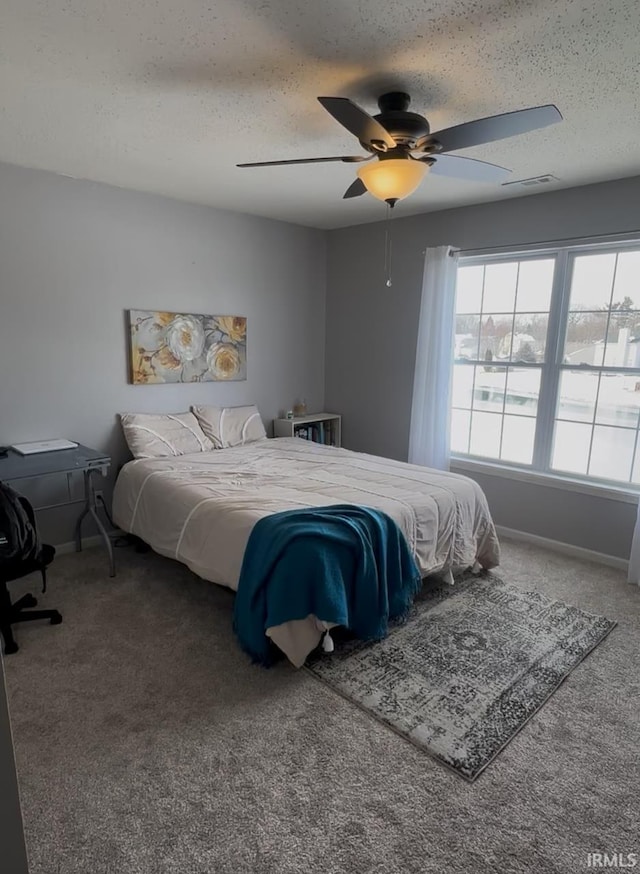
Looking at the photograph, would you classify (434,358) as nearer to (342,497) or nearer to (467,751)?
(342,497)

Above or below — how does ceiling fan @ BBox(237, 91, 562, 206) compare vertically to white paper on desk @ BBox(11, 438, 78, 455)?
above

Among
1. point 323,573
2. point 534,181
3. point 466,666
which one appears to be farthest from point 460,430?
point 323,573

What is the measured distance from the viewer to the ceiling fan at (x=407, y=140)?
5.74 feet

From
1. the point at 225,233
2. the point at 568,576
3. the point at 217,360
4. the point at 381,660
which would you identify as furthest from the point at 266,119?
the point at 568,576

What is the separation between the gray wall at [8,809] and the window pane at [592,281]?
3800mm

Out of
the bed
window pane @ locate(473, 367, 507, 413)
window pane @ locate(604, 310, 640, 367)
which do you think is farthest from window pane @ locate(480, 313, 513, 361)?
the bed

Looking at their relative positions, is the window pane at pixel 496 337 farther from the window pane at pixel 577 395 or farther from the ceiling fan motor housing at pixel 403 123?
the ceiling fan motor housing at pixel 403 123

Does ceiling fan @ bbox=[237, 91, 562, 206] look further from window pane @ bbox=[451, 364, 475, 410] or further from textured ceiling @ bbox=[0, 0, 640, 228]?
window pane @ bbox=[451, 364, 475, 410]

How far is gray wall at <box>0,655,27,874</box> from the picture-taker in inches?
34.6

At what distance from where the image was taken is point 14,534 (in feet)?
7.53

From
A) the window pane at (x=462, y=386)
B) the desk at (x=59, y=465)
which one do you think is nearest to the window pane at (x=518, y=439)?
the window pane at (x=462, y=386)

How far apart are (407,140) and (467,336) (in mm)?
2336

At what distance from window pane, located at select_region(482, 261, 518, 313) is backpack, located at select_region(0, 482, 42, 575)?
3.48 metres

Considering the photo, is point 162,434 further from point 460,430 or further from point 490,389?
point 490,389
